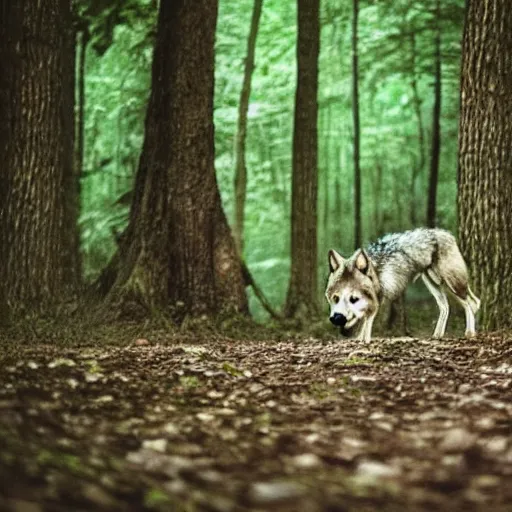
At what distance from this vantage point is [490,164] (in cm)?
888

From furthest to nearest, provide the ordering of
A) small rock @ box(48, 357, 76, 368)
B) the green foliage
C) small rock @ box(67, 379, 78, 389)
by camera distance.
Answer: the green foliage < small rock @ box(48, 357, 76, 368) < small rock @ box(67, 379, 78, 389)

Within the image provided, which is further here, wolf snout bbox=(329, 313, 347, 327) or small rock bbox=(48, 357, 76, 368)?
wolf snout bbox=(329, 313, 347, 327)

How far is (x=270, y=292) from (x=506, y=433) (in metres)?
20.4

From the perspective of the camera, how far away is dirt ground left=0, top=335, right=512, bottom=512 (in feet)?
9.40

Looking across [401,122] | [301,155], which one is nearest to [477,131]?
[301,155]

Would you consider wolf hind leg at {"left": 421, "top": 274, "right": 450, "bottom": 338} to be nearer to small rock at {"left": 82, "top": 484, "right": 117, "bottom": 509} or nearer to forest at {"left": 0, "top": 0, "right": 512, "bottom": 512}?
forest at {"left": 0, "top": 0, "right": 512, "bottom": 512}

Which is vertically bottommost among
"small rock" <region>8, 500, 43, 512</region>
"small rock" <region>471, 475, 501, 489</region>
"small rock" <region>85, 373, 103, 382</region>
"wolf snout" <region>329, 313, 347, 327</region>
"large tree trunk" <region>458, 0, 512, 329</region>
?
"small rock" <region>471, 475, 501, 489</region>

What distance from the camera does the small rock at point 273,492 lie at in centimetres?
285

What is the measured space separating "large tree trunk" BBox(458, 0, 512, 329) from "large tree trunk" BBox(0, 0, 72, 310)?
5078 millimetres

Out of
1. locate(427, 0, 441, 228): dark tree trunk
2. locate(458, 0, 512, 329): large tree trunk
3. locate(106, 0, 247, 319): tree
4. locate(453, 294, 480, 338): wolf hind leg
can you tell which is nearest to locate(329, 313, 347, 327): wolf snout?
locate(453, 294, 480, 338): wolf hind leg

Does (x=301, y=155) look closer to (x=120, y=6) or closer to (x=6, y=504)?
(x=120, y=6)

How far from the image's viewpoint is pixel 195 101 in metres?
10.0

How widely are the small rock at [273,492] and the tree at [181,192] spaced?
689 cm

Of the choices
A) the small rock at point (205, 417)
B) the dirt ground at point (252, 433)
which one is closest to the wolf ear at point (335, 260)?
the dirt ground at point (252, 433)
